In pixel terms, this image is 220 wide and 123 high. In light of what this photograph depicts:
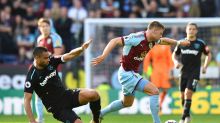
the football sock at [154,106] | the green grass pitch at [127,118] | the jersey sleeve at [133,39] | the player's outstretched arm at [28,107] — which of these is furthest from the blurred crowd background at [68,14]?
the player's outstretched arm at [28,107]

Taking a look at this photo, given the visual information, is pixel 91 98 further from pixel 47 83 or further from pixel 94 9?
pixel 94 9

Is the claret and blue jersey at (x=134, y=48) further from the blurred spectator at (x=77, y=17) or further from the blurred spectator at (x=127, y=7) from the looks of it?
the blurred spectator at (x=127, y=7)

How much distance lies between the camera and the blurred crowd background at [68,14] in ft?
74.9

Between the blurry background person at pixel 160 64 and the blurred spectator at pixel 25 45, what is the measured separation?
4531mm

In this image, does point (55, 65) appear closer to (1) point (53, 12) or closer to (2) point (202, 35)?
(2) point (202, 35)

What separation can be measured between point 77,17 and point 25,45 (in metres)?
1.86

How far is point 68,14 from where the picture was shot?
23.6m

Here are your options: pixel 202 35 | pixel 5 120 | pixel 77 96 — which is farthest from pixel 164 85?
pixel 77 96

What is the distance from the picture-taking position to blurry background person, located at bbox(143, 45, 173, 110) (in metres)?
19.3

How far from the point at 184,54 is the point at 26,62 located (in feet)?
25.6

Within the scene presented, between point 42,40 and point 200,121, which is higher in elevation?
point 42,40

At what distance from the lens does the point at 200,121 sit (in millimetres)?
16688

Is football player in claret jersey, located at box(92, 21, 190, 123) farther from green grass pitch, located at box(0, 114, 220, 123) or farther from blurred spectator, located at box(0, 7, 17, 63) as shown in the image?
blurred spectator, located at box(0, 7, 17, 63)

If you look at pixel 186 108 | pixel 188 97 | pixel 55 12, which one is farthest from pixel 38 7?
pixel 186 108
